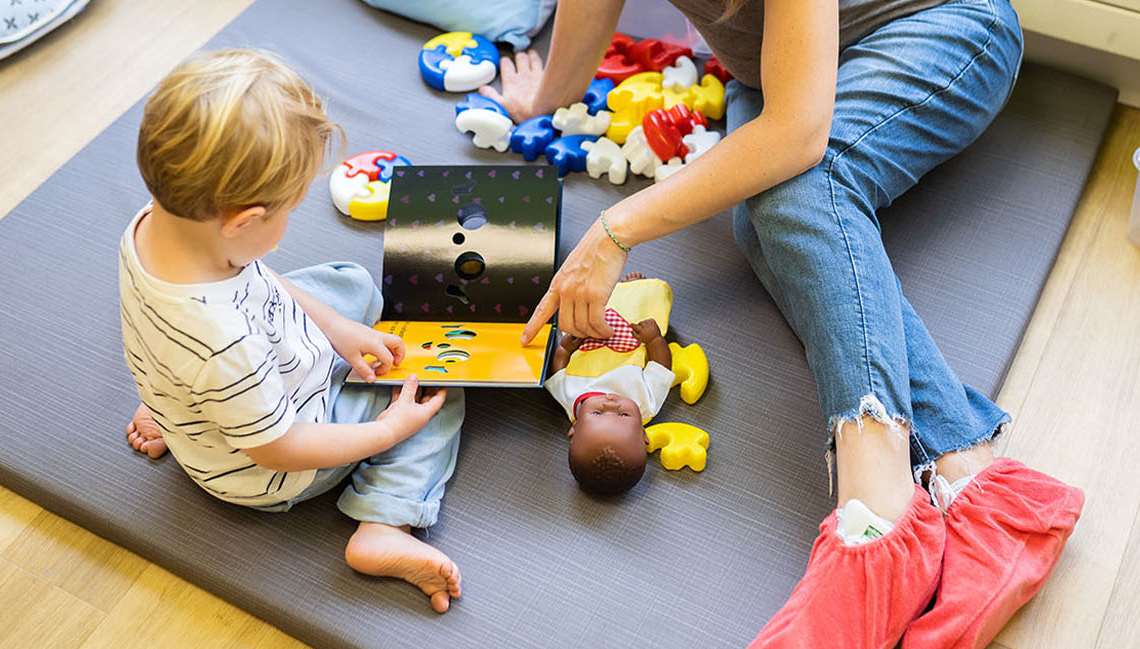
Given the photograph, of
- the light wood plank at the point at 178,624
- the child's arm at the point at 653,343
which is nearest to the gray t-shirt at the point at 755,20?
the child's arm at the point at 653,343

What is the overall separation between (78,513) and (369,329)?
383mm

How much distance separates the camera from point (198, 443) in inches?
41.8

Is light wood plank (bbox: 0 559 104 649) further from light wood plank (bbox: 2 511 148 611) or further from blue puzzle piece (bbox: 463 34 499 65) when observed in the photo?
blue puzzle piece (bbox: 463 34 499 65)

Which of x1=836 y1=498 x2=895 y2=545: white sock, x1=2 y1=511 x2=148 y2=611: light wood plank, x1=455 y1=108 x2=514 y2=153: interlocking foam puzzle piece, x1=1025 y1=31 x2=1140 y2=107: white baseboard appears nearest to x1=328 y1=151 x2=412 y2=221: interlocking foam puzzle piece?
x1=455 y1=108 x2=514 y2=153: interlocking foam puzzle piece

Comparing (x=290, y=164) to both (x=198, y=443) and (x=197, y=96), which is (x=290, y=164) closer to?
(x=197, y=96)

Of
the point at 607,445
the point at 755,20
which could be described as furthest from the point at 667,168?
the point at 607,445

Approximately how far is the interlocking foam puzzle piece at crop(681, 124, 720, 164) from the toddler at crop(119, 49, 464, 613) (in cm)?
47

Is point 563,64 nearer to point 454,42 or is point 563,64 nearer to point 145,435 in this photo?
point 454,42

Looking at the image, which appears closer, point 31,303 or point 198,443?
point 198,443

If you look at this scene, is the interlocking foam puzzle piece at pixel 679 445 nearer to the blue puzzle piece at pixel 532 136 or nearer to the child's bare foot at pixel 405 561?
the child's bare foot at pixel 405 561

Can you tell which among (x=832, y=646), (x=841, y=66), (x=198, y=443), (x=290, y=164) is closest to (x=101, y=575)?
(x=198, y=443)

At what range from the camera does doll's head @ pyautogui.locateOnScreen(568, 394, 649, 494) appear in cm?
110

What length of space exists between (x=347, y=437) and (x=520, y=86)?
0.70m

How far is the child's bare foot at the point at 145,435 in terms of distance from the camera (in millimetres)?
1196
